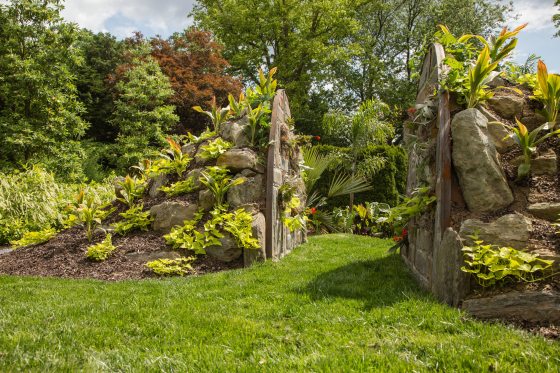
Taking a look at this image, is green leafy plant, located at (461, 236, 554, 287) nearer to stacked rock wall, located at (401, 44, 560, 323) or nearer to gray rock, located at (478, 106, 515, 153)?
stacked rock wall, located at (401, 44, 560, 323)

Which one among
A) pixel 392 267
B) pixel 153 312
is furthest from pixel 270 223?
pixel 153 312

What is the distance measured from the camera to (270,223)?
17.5ft

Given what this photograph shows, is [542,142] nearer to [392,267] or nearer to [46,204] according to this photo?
[392,267]

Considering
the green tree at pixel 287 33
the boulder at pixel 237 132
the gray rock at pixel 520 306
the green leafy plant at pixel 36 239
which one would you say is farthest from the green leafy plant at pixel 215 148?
the green tree at pixel 287 33

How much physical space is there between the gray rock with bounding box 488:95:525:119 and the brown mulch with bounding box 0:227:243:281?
334cm

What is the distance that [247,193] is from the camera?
5703mm

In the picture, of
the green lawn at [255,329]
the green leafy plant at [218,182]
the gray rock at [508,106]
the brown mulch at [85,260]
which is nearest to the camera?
the green lawn at [255,329]

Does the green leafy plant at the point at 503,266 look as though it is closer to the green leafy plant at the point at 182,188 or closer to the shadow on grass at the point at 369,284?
the shadow on grass at the point at 369,284

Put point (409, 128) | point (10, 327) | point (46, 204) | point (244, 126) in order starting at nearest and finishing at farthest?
point (10, 327), point (409, 128), point (244, 126), point (46, 204)

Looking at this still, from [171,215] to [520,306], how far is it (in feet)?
14.3

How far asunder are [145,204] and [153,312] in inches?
→ 135

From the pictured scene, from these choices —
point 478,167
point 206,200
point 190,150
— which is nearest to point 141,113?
point 190,150

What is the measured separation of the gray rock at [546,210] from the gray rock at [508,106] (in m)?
1.04

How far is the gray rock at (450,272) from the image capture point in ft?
9.78
